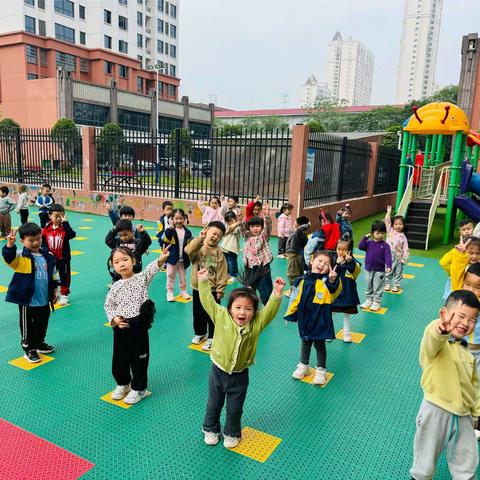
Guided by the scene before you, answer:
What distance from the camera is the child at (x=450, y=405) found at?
239 centimetres

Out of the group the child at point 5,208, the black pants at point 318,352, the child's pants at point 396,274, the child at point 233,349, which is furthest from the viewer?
the child at point 5,208

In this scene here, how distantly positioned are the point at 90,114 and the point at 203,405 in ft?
135

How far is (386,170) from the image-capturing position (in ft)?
60.4

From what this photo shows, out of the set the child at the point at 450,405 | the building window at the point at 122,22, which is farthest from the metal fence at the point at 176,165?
the building window at the point at 122,22

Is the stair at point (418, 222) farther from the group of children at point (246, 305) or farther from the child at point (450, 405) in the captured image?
the child at point (450, 405)

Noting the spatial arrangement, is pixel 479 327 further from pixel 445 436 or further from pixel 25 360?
pixel 25 360

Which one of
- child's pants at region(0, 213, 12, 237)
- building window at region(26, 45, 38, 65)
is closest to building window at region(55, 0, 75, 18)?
building window at region(26, 45, 38, 65)

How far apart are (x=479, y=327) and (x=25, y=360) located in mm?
4110

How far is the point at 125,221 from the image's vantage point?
523 centimetres

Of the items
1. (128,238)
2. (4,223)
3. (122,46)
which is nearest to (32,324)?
(128,238)

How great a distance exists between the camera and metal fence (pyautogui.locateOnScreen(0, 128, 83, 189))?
604 inches

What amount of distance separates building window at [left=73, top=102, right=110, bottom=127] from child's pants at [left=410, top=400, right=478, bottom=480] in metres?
40.4

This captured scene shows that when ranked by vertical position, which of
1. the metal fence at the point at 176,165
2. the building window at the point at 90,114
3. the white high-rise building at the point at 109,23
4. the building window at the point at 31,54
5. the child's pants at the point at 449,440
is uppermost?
the white high-rise building at the point at 109,23

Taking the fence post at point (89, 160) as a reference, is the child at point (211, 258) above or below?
below
